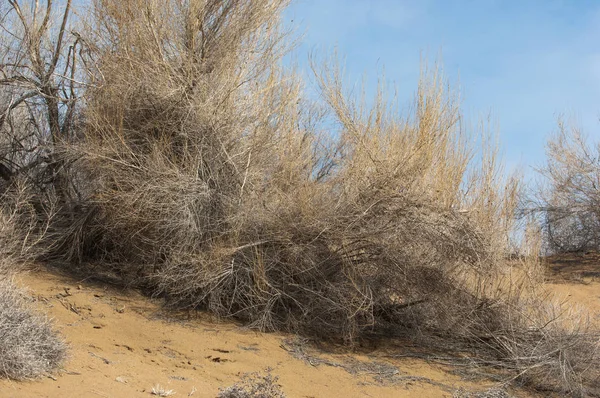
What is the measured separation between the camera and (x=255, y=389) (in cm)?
761

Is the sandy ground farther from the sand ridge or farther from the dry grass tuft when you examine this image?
the dry grass tuft

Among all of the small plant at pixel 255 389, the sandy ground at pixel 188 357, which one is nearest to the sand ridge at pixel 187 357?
the sandy ground at pixel 188 357

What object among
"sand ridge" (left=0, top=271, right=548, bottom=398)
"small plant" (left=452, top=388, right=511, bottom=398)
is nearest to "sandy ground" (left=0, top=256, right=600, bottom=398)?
"sand ridge" (left=0, top=271, right=548, bottom=398)

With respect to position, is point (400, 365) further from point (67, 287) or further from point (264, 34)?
point (264, 34)

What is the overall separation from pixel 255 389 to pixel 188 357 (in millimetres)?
1745

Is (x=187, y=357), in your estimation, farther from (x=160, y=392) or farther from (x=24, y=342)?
(x=24, y=342)

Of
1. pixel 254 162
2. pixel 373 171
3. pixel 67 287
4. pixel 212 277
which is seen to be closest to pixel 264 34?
pixel 254 162

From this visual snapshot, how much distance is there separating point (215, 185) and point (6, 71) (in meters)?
4.89

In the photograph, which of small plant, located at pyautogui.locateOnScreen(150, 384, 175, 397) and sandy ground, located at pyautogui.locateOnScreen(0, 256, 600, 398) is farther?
sandy ground, located at pyautogui.locateOnScreen(0, 256, 600, 398)

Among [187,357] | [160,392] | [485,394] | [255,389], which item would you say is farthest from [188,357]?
[485,394]

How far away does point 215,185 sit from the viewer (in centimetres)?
1084

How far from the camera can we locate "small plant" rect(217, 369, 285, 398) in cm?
743

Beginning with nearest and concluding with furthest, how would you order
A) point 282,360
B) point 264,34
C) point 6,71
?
point 282,360 < point 264,34 < point 6,71

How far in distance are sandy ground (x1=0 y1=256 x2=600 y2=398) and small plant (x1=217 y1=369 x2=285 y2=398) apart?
0.76 feet
